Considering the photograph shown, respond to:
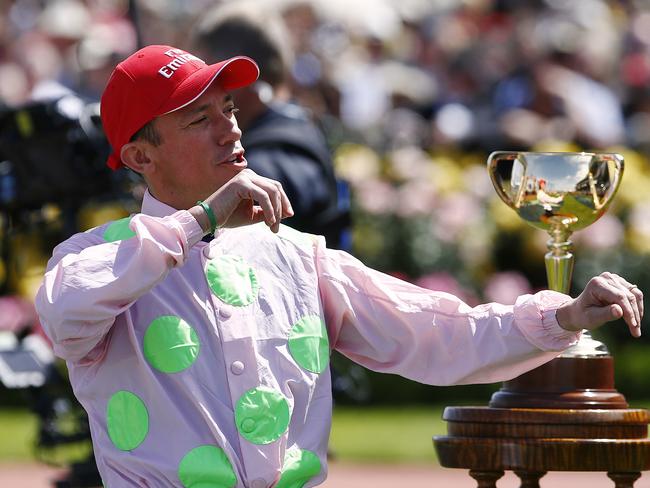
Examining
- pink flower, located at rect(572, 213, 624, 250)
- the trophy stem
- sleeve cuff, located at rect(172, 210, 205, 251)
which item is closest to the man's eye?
sleeve cuff, located at rect(172, 210, 205, 251)

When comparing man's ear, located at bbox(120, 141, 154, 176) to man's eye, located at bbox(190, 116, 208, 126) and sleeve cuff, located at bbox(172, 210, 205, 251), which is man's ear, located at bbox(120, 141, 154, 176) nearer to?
man's eye, located at bbox(190, 116, 208, 126)

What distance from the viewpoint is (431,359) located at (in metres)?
3.72

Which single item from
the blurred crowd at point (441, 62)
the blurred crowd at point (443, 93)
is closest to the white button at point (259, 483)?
the blurred crowd at point (443, 93)

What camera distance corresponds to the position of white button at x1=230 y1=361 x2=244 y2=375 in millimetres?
3467

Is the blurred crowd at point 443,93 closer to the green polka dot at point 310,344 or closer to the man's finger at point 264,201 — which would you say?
the green polka dot at point 310,344

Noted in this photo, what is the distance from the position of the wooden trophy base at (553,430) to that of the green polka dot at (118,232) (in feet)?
3.03

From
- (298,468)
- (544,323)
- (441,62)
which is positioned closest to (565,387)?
(544,323)

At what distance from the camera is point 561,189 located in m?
3.82

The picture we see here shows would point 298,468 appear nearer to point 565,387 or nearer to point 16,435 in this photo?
point 565,387

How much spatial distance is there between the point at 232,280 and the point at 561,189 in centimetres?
87

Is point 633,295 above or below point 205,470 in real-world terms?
above

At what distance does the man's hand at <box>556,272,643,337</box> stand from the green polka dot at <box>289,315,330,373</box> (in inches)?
23.4

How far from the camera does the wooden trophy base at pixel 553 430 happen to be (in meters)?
3.57

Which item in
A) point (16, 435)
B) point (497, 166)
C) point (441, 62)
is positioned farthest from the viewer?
point (441, 62)
